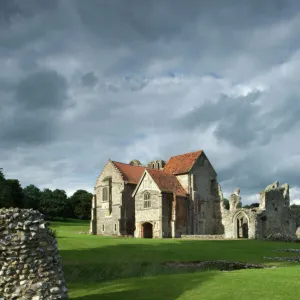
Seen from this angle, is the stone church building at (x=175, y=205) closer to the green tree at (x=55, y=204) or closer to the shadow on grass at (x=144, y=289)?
the shadow on grass at (x=144, y=289)

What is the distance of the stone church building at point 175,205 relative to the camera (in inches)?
2451

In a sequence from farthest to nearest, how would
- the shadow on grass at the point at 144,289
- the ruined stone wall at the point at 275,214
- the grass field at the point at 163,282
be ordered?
1. the ruined stone wall at the point at 275,214
2. the shadow on grass at the point at 144,289
3. the grass field at the point at 163,282

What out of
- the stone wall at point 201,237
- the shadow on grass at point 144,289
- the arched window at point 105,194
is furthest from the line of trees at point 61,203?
the shadow on grass at point 144,289

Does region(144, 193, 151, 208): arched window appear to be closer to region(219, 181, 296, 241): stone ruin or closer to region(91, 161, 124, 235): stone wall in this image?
region(91, 161, 124, 235): stone wall

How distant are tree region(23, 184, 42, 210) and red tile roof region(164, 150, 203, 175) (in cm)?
3829

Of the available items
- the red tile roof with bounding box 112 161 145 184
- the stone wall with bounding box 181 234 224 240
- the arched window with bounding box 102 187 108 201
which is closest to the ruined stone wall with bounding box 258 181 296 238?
the stone wall with bounding box 181 234 224 240

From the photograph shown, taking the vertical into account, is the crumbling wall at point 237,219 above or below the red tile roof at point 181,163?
below

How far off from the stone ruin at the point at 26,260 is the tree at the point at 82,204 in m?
107

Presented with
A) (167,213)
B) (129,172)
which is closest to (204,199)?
(167,213)

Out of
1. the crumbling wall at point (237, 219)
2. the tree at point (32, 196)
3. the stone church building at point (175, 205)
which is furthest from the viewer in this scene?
the tree at point (32, 196)

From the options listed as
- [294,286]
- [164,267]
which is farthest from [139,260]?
[294,286]

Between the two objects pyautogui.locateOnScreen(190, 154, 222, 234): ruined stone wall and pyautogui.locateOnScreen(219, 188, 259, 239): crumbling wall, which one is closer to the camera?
pyautogui.locateOnScreen(219, 188, 259, 239): crumbling wall

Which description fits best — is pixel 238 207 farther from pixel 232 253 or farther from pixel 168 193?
pixel 232 253

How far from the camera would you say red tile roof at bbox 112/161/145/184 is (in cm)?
6902
